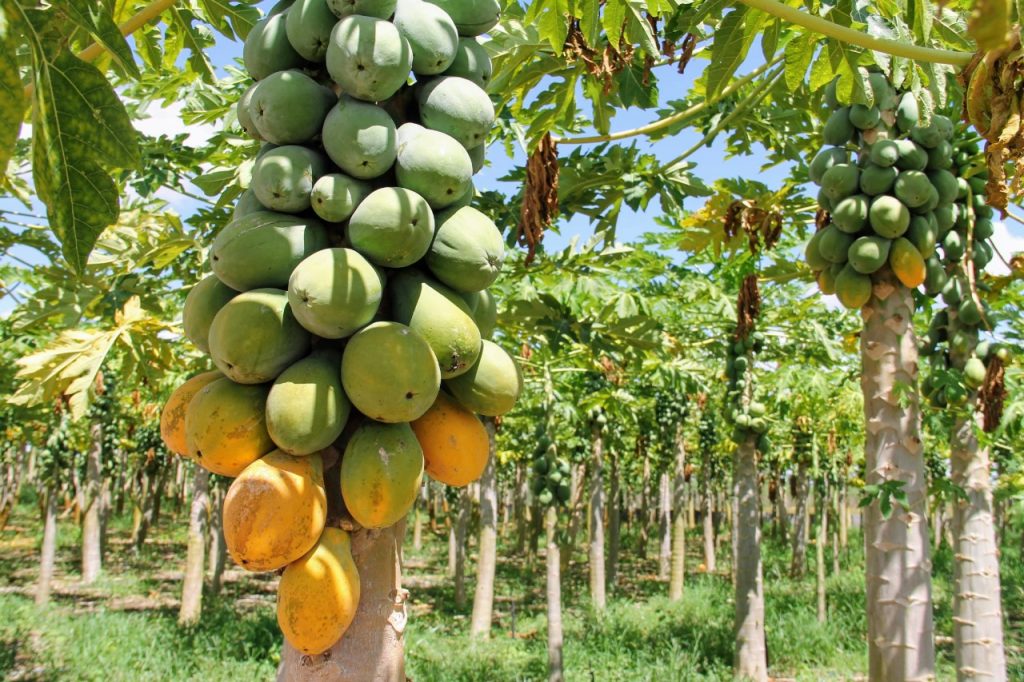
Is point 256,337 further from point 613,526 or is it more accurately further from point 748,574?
point 613,526

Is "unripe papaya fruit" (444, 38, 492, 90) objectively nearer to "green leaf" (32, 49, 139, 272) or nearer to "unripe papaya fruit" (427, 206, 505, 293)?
"unripe papaya fruit" (427, 206, 505, 293)

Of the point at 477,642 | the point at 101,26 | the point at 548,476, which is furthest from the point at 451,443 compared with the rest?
the point at 477,642

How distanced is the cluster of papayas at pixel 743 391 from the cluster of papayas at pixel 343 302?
20.3 feet

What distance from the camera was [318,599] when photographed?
1031 mm

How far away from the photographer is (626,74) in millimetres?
3211

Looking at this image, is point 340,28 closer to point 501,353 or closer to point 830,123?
point 501,353

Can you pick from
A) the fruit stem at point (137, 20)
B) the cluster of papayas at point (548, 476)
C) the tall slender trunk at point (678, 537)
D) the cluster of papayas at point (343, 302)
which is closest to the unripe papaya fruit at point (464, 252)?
the cluster of papayas at point (343, 302)

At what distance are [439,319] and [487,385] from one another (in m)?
0.15

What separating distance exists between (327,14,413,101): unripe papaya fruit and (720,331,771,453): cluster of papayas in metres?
6.28

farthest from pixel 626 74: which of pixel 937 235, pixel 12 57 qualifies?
pixel 12 57

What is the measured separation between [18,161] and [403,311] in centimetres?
577

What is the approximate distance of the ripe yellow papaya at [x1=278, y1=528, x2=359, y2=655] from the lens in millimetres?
1023

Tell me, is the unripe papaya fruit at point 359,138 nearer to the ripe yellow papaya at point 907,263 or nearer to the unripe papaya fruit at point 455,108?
the unripe papaya fruit at point 455,108

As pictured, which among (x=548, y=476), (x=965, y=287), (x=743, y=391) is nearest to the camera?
(x=965, y=287)
